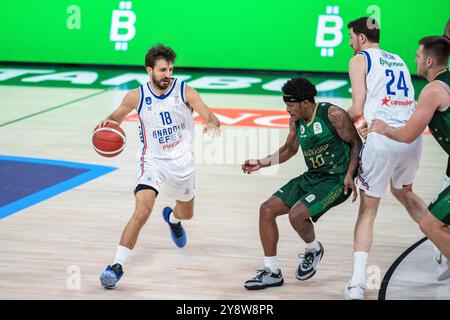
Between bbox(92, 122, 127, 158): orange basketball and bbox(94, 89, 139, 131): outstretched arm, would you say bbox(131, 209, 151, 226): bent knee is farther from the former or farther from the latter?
bbox(94, 89, 139, 131): outstretched arm

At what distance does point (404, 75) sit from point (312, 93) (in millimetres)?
748

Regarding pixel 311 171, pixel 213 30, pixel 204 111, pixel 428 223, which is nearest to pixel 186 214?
pixel 204 111

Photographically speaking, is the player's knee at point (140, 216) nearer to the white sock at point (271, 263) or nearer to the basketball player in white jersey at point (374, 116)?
the white sock at point (271, 263)

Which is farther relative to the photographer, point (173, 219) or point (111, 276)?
point (173, 219)

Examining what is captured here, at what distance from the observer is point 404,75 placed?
596 centimetres

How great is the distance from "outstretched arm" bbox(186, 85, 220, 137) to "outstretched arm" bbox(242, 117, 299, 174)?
0.36 m

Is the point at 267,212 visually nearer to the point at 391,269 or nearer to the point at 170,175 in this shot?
the point at 170,175

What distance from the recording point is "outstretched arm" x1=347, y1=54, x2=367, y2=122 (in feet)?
18.7

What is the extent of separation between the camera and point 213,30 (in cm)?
1669

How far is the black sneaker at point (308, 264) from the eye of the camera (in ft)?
19.8

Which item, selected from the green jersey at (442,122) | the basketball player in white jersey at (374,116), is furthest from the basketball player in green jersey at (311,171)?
the green jersey at (442,122)

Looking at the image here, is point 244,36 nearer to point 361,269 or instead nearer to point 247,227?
point 247,227

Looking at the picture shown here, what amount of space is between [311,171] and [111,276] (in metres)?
1.65
